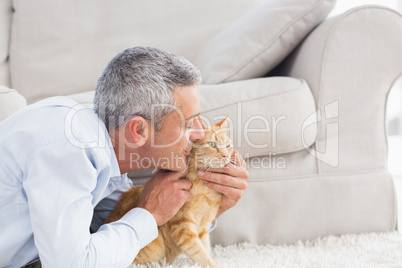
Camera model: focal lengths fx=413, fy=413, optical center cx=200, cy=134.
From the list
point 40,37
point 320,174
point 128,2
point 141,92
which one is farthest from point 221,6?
point 141,92

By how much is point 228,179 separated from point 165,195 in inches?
7.9

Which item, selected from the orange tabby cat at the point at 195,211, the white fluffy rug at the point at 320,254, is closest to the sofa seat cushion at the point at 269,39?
the orange tabby cat at the point at 195,211

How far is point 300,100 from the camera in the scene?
142 cm

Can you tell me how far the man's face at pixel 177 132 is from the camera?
3.51ft

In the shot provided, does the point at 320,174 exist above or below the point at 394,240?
above

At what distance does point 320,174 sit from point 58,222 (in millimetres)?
950

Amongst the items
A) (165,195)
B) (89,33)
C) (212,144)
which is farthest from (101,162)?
(89,33)

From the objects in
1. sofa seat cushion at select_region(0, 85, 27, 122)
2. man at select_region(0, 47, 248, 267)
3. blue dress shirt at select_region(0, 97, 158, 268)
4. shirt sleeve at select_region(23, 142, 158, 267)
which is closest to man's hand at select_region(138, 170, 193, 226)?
man at select_region(0, 47, 248, 267)

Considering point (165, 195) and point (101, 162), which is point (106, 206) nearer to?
point (165, 195)

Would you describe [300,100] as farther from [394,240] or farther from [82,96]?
[82,96]

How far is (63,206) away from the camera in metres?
0.87

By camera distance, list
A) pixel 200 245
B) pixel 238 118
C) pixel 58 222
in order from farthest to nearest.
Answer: pixel 238 118 → pixel 200 245 → pixel 58 222

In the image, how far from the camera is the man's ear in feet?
3.41

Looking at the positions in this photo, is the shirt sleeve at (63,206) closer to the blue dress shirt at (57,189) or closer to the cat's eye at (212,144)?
the blue dress shirt at (57,189)
